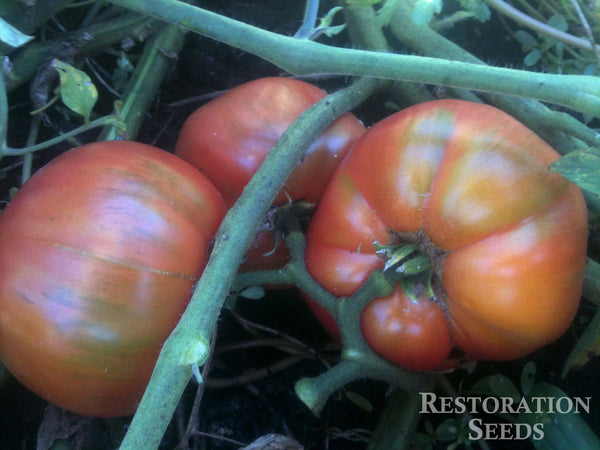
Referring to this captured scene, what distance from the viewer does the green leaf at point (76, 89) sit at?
938 mm

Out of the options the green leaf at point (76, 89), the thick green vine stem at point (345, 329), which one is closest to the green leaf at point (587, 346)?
the thick green vine stem at point (345, 329)

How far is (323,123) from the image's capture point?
40.5 inches

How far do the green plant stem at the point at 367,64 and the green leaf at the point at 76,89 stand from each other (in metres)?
0.13

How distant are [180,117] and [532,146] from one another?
2.61 feet

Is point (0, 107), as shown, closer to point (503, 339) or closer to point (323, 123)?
point (323, 123)

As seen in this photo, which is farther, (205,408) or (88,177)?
(205,408)

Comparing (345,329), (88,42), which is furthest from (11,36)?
(345,329)

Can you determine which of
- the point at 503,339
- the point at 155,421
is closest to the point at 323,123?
the point at 503,339

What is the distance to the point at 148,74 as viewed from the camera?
1.25 m

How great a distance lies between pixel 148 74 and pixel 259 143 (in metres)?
Answer: 0.33

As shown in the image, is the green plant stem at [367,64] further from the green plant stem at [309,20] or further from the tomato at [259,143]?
the tomato at [259,143]

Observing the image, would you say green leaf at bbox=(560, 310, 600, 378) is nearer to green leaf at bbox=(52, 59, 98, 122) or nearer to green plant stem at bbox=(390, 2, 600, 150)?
green plant stem at bbox=(390, 2, 600, 150)

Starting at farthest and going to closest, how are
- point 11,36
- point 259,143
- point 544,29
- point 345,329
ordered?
point 544,29 → point 259,143 → point 345,329 → point 11,36

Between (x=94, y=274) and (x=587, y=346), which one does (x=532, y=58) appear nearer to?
(x=587, y=346)
